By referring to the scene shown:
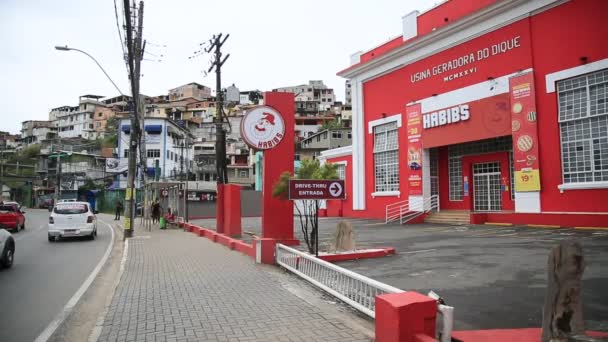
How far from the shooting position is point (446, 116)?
23.2m

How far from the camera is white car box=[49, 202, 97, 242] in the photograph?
18.0 meters

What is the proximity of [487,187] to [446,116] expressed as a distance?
173 inches

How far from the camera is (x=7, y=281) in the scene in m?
9.31

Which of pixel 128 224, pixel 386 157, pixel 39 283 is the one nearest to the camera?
pixel 39 283

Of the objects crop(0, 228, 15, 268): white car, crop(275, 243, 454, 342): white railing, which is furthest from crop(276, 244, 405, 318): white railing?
crop(0, 228, 15, 268): white car

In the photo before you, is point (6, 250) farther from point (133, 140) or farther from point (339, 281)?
point (133, 140)

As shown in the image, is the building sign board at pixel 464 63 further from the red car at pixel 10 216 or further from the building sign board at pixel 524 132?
the red car at pixel 10 216

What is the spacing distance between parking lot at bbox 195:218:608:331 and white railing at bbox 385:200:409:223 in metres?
9.08

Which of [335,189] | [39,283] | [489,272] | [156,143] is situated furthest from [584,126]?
[156,143]

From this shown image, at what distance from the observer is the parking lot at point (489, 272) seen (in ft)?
19.1

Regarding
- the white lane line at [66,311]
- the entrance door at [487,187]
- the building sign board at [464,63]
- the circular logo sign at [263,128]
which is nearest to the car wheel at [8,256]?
the white lane line at [66,311]

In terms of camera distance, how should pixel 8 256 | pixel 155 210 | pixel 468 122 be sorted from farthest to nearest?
pixel 155 210
pixel 468 122
pixel 8 256

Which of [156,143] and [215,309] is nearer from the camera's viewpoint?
[215,309]

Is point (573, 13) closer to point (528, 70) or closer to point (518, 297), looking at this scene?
point (528, 70)
